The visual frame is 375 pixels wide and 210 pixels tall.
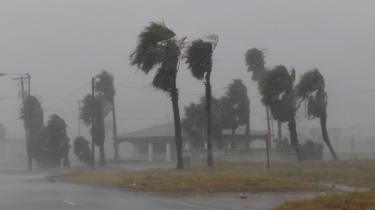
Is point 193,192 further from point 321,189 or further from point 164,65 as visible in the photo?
point 164,65

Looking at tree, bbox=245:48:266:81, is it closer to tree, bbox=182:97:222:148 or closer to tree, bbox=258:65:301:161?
tree, bbox=182:97:222:148

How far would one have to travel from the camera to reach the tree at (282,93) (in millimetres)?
58781

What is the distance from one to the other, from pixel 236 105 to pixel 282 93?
26.2m

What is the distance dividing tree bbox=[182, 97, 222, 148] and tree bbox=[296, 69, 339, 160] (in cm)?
2258

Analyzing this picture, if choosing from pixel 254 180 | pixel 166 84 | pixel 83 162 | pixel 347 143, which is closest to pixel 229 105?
pixel 83 162

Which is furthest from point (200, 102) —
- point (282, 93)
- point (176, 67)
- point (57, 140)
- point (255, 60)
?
point (176, 67)

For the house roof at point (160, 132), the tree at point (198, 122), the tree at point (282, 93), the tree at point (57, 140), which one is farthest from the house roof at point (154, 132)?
the tree at point (282, 93)

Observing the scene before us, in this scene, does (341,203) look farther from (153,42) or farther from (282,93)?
(282,93)

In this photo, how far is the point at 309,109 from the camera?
57500 mm

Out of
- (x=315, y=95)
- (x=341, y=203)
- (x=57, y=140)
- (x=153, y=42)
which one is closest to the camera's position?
(x=341, y=203)

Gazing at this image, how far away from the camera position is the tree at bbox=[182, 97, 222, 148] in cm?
7994

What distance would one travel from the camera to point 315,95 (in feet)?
188

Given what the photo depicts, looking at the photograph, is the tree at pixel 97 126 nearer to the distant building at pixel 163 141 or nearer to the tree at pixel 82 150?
the tree at pixel 82 150

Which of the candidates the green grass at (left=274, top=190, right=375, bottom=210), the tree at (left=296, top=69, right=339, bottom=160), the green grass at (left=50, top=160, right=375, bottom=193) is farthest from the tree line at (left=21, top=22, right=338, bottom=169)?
the green grass at (left=274, top=190, right=375, bottom=210)
